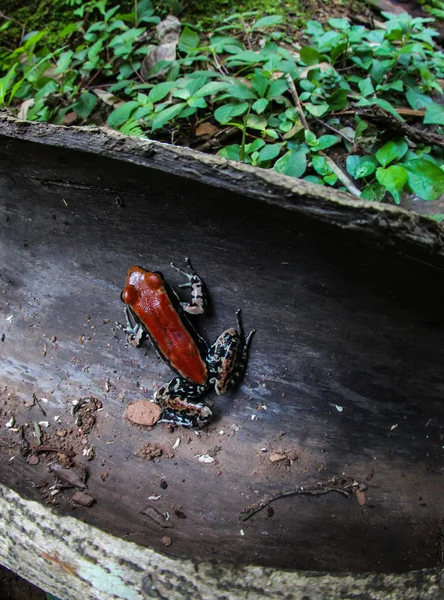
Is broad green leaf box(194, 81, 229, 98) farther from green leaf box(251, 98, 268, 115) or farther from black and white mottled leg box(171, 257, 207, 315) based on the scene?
black and white mottled leg box(171, 257, 207, 315)

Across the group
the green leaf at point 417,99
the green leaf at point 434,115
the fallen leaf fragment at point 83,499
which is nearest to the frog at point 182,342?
the fallen leaf fragment at point 83,499

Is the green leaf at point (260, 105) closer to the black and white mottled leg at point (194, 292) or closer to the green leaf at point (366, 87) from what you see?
the green leaf at point (366, 87)

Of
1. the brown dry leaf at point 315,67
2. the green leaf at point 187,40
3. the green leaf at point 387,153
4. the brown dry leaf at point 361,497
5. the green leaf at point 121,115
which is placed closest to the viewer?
the brown dry leaf at point 361,497

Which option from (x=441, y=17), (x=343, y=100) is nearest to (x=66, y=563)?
(x=343, y=100)

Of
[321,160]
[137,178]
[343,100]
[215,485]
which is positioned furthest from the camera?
[343,100]

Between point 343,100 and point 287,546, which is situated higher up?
point 343,100

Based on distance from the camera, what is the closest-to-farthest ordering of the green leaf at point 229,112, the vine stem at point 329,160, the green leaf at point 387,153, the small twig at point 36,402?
the small twig at point 36,402, the green leaf at point 387,153, the vine stem at point 329,160, the green leaf at point 229,112

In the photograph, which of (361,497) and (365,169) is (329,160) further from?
(361,497)

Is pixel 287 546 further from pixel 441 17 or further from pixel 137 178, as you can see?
pixel 441 17
